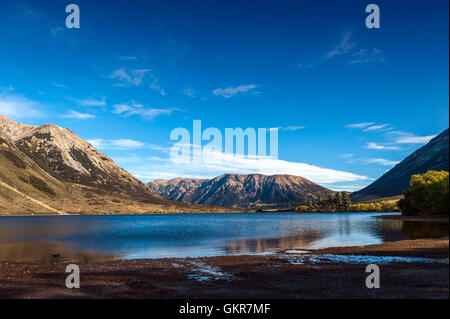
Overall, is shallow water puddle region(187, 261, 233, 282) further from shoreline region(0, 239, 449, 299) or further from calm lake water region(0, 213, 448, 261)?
calm lake water region(0, 213, 448, 261)

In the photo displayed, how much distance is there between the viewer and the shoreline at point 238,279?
2395 centimetres

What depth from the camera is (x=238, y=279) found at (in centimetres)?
3055

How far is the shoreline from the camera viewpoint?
24.0m

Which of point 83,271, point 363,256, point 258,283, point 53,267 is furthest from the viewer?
point 363,256

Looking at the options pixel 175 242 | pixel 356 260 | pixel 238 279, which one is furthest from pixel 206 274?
pixel 175 242

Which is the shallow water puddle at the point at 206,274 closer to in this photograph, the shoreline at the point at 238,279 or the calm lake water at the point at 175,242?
the shoreline at the point at 238,279

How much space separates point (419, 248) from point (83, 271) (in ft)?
153

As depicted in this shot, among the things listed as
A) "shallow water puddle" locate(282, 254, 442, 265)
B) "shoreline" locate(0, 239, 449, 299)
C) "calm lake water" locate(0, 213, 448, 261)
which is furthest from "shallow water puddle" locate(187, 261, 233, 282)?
"calm lake water" locate(0, 213, 448, 261)

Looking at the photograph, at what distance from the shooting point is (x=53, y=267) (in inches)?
1618

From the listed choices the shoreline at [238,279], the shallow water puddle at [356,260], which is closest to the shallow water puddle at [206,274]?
the shoreline at [238,279]

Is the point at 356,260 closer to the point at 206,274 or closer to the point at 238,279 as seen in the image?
the point at 238,279
